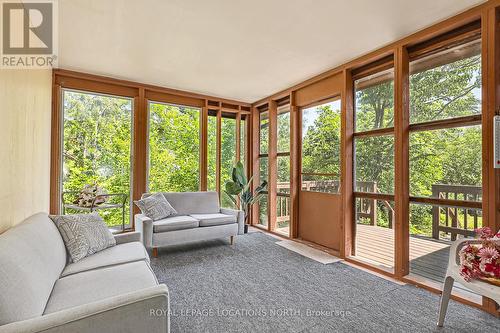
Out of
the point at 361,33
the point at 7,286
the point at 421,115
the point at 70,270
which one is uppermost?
the point at 361,33

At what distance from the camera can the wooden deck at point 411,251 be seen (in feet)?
8.71

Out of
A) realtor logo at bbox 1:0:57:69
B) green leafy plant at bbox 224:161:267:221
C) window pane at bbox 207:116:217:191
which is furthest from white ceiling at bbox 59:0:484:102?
green leafy plant at bbox 224:161:267:221

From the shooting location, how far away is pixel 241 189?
498 cm

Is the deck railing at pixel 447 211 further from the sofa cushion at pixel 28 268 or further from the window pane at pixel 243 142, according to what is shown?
the sofa cushion at pixel 28 268

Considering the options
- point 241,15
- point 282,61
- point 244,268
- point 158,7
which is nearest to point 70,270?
point 244,268

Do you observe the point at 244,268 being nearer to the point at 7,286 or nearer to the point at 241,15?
the point at 7,286

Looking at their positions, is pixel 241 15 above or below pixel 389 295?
above

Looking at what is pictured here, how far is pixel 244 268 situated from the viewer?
9.95 feet

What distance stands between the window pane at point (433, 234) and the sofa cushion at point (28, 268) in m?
3.41

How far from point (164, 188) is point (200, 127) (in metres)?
1.42

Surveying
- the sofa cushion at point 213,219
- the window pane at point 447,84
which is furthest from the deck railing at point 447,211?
the sofa cushion at point 213,219

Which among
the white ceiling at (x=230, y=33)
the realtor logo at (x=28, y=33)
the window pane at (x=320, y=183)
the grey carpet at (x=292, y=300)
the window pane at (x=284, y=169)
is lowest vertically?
the grey carpet at (x=292, y=300)

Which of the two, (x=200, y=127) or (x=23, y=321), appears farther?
(x=200, y=127)

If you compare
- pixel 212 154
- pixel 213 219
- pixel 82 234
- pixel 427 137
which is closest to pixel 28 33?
pixel 82 234
